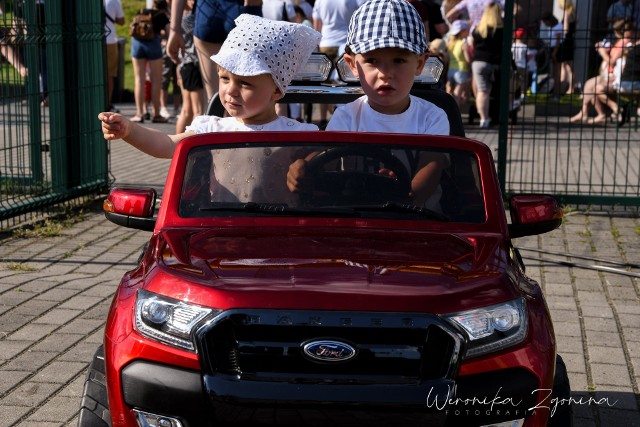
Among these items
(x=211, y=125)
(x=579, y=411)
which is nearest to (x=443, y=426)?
(x=579, y=411)

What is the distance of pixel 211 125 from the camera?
5160 millimetres

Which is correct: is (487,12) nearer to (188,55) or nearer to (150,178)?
(188,55)

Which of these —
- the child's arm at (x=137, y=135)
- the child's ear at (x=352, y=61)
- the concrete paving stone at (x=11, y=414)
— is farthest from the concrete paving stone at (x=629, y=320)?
the concrete paving stone at (x=11, y=414)

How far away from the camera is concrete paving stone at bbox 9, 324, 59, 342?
594cm

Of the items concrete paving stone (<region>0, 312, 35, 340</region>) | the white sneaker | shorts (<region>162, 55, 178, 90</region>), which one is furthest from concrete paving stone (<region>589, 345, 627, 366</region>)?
shorts (<region>162, 55, 178, 90</region>)

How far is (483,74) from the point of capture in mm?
16609

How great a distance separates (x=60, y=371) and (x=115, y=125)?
55.6 inches

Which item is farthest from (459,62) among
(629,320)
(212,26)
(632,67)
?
(629,320)

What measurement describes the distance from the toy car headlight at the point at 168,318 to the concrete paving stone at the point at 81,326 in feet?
8.57

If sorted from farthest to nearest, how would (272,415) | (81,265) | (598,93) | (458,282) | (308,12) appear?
1. (308,12)
2. (598,93)
3. (81,265)
4. (458,282)
5. (272,415)

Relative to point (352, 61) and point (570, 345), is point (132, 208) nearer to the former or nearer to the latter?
point (352, 61)

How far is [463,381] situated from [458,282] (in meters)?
0.33

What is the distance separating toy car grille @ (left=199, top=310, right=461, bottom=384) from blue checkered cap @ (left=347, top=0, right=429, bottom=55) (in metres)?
2.06

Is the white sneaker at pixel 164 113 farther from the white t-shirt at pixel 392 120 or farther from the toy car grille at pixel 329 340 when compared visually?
the toy car grille at pixel 329 340
